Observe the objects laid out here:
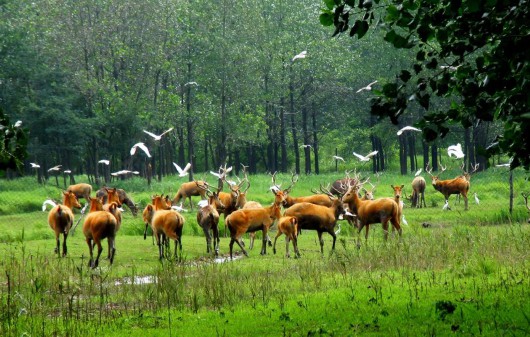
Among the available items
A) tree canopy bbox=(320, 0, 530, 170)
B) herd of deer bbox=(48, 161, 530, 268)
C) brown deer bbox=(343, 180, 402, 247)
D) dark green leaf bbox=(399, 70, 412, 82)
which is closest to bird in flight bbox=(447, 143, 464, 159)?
herd of deer bbox=(48, 161, 530, 268)

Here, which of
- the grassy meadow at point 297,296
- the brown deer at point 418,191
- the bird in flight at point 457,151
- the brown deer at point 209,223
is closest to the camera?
the grassy meadow at point 297,296

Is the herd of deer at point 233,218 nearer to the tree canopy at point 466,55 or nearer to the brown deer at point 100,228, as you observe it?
the brown deer at point 100,228

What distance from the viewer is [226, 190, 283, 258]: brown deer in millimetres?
22594

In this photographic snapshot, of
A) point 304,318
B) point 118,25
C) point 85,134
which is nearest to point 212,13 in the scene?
point 118,25

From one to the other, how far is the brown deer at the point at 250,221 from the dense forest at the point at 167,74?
2783 cm

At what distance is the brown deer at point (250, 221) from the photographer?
74.1 feet

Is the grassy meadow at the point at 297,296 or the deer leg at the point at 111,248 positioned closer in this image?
the grassy meadow at the point at 297,296

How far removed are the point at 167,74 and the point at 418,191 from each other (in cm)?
3059

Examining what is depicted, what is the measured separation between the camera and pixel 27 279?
1464 centimetres

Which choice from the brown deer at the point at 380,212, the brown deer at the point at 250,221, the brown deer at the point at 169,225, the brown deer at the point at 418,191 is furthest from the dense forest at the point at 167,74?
the brown deer at the point at 169,225

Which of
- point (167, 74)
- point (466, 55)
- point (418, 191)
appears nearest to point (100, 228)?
point (466, 55)

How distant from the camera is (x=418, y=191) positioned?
36719 millimetres

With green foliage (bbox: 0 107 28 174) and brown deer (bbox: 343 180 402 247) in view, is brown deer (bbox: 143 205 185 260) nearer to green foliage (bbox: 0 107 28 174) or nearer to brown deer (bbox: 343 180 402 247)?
brown deer (bbox: 343 180 402 247)

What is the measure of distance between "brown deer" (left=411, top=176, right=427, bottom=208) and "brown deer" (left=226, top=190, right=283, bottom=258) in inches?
529
